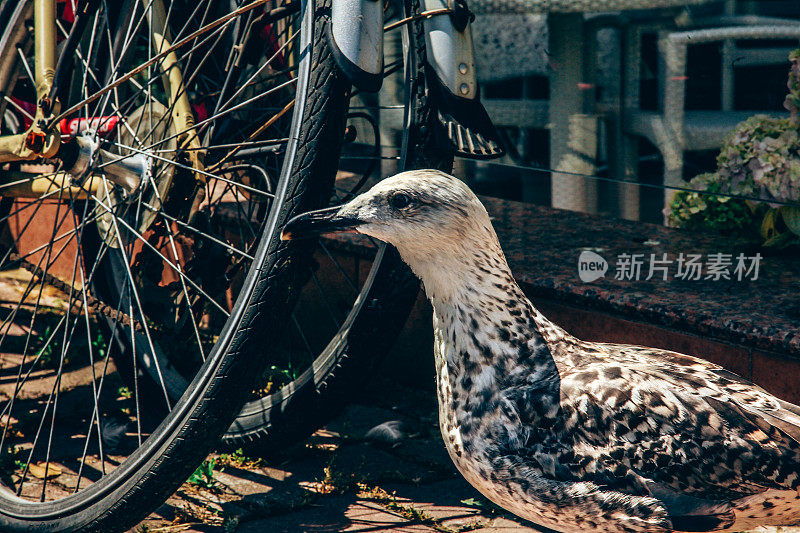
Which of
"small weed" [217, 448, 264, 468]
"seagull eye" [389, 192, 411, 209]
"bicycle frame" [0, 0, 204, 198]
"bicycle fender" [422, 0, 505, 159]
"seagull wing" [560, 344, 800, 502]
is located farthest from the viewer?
"small weed" [217, 448, 264, 468]

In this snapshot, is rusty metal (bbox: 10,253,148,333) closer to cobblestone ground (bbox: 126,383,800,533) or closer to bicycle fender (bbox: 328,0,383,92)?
cobblestone ground (bbox: 126,383,800,533)

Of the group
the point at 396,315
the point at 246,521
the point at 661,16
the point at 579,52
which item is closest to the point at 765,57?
the point at 661,16

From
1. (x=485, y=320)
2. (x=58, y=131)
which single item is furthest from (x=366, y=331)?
(x=58, y=131)

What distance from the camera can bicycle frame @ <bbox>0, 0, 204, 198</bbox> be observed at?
3.26 metres

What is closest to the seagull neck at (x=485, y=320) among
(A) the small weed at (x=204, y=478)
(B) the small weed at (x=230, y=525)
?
(B) the small weed at (x=230, y=525)

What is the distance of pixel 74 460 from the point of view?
11.8ft

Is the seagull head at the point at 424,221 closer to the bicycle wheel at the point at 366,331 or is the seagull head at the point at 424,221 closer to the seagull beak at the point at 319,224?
the seagull beak at the point at 319,224

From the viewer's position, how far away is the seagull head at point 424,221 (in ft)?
7.77

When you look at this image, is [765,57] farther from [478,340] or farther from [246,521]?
[246,521]

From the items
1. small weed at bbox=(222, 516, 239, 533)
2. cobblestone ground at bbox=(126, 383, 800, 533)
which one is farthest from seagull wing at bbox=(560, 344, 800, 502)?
small weed at bbox=(222, 516, 239, 533)

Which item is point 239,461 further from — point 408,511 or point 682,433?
point 682,433

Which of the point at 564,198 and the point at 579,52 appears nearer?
the point at 579,52

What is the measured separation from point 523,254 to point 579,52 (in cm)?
103

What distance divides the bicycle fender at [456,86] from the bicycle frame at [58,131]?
0.88 metres
